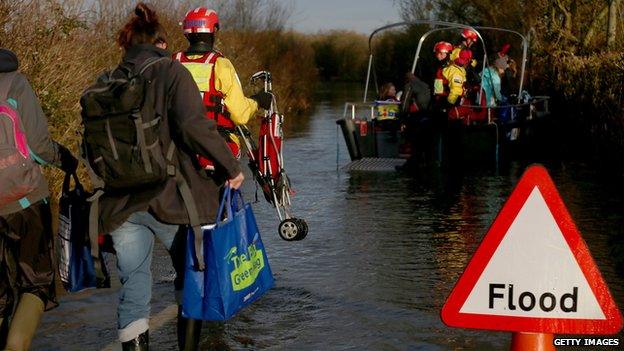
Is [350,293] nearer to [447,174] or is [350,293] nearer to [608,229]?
[608,229]

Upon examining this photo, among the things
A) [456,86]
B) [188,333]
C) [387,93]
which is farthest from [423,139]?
[188,333]

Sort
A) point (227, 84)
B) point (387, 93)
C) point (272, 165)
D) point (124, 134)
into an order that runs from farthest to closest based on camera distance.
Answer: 1. point (387, 93)
2. point (272, 165)
3. point (227, 84)
4. point (124, 134)

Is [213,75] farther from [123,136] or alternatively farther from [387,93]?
[387,93]

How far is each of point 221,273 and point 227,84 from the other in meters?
1.42

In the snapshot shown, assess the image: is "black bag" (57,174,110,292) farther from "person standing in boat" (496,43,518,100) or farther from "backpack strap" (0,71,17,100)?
"person standing in boat" (496,43,518,100)

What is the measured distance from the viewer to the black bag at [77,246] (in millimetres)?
6023

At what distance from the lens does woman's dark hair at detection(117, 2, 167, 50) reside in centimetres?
596

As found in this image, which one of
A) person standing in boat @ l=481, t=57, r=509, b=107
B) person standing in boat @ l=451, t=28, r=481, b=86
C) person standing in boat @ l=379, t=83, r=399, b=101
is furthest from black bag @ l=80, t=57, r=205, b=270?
person standing in boat @ l=379, t=83, r=399, b=101

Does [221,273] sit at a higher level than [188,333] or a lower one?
higher

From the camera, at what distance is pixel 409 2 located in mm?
42000

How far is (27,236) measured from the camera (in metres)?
6.05

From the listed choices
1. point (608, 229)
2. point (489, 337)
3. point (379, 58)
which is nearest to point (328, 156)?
point (608, 229)

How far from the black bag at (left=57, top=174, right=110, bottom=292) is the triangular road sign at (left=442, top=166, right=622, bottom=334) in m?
2.25

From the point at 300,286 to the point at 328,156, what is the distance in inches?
484
